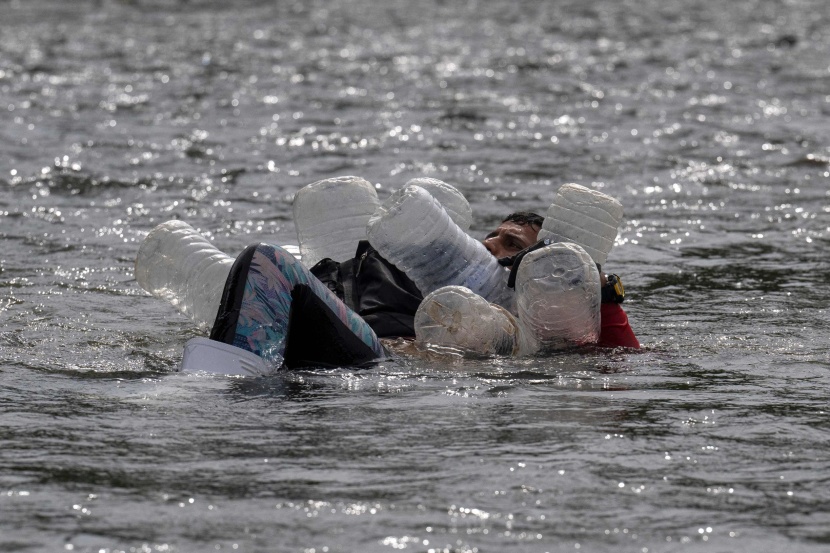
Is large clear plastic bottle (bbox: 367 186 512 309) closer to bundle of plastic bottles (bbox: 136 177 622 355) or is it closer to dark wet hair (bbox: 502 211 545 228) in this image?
bundle of plastic bottles (bbox: 136 177 622 355)

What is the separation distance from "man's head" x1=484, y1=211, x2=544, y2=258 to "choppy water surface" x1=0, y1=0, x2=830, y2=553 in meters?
0.71

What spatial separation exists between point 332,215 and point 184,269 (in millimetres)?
972

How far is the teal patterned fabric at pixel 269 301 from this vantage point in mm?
5246

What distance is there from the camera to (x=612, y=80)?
18359 mm

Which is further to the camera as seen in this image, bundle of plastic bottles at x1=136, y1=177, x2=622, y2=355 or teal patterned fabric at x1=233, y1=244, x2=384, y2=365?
bundle of plastic bottles at x1=136, y1=177, x2=622, y2=355

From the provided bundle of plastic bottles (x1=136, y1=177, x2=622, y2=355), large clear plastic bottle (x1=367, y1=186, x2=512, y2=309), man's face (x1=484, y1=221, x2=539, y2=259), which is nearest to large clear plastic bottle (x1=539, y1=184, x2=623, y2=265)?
bundle of plastic bottles (x1=136, y1=177, x2=622, y2=355)

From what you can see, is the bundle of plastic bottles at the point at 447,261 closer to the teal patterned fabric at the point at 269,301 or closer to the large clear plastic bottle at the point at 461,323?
the large clear plastic bottle at the point at 461,323

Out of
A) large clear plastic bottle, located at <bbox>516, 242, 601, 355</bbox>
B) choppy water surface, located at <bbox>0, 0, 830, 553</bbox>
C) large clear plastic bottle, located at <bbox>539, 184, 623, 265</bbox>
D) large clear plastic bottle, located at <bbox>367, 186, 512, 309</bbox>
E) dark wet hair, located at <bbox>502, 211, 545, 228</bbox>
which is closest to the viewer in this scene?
choppy water surface, located at <bbox>0, 0, 830, 553</bbox>

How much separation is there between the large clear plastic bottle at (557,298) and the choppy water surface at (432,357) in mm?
162

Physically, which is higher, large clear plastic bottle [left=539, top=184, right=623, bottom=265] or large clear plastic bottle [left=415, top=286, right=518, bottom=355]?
large clear plastic bottle [left=539, top=184, right=623, bottom=265]

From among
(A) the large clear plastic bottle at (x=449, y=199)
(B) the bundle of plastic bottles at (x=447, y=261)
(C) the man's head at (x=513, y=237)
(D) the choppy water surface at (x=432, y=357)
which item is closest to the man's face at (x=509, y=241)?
(C) the man's head at (x=513, y=237)

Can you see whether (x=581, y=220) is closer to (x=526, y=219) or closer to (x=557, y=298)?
(x=526, y=219)

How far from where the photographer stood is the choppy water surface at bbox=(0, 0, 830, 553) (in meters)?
3.73

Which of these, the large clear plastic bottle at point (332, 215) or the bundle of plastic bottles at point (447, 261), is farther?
the large clear plastic bottle at point (332, 215)
